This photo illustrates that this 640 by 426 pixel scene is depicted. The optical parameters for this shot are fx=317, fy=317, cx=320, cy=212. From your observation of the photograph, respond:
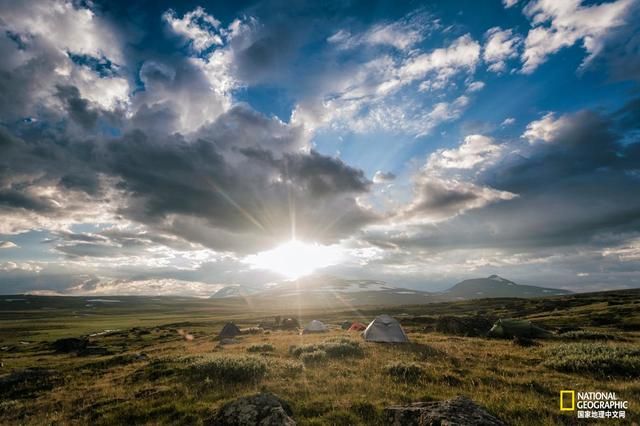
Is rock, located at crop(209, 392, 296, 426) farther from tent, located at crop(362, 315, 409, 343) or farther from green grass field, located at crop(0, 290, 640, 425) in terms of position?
tent, located at crop(362, 315, 409, 343)

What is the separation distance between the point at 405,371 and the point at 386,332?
51.7ft

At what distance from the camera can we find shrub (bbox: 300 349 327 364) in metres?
20.9

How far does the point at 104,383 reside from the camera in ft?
63.2

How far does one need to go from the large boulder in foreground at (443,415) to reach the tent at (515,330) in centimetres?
2911

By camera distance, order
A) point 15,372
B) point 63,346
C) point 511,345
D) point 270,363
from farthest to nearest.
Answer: point 63,346 → point 511,345 → point 15,372 → point 270,363

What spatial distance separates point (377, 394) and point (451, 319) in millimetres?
32105

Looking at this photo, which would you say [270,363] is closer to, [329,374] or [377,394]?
[329,374]

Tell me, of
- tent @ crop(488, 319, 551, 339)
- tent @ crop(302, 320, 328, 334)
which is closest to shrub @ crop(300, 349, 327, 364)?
tent @ crop(488, 319, 551, 339)

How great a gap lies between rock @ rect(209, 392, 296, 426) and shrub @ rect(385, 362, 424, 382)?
283 inches

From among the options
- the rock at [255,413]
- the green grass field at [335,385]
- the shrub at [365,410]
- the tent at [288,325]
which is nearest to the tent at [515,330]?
the green grass field at [335,385]

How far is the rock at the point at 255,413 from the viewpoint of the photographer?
964cm

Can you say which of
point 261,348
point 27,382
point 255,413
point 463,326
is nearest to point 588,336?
point 463,326

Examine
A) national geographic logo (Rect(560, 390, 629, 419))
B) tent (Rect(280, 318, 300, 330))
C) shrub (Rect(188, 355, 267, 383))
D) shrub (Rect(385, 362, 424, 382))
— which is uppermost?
national geographic logo (Rect(560, 390, 629, 419))

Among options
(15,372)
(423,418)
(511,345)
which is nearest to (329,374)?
(423,418)
